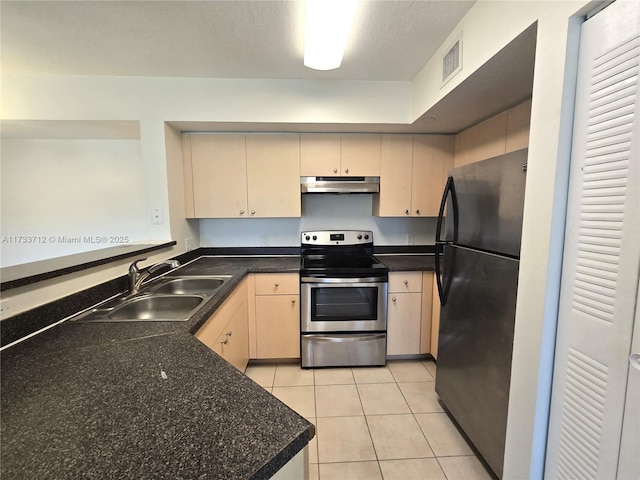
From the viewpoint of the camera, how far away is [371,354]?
2314mm

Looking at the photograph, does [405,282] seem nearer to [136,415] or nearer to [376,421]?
[376,421]

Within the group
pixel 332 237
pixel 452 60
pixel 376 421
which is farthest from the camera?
pixel 332 237

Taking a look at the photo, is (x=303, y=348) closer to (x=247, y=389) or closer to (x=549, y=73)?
(x=247, y=389)

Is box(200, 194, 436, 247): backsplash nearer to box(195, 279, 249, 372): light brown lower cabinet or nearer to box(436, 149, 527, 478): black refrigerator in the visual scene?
box(195, 279, 249, 372): light brown lower cabinet

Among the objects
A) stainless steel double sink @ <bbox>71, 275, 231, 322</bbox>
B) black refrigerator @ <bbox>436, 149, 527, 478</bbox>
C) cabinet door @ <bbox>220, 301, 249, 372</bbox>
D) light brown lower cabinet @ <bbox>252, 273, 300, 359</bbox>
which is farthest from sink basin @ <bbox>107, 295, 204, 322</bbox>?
black refrigerator @ <bbox>436, 149, 527, 478</bbox>

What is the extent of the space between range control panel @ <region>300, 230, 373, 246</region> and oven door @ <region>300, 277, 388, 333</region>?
1.90 feet

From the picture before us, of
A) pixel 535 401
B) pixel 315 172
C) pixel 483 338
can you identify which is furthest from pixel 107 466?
pixel 315 172

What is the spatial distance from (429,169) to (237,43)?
1897mm

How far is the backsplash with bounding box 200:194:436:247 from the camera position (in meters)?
2.76

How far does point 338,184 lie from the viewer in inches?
96.3

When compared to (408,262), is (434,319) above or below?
below

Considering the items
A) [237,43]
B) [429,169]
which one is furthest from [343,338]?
[237,43]

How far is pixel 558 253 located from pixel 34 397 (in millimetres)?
1673

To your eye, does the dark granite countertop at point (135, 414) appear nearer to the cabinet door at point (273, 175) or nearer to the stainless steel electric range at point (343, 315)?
the stainless steel electric range at point (343, 315)
